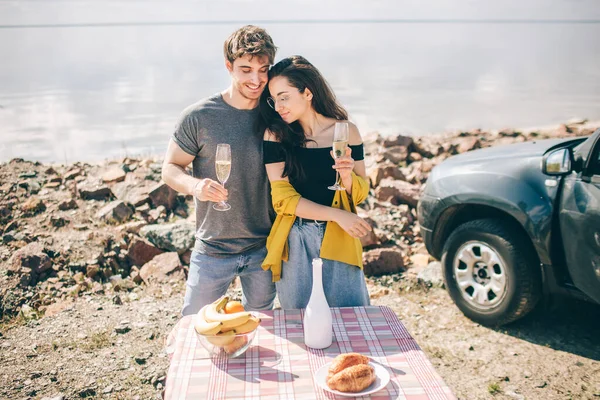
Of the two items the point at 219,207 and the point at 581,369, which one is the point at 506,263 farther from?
the point at 219,207

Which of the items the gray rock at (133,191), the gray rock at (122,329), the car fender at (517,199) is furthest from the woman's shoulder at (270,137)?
the gray rock at (133,191)

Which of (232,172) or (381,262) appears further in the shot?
(381,262)

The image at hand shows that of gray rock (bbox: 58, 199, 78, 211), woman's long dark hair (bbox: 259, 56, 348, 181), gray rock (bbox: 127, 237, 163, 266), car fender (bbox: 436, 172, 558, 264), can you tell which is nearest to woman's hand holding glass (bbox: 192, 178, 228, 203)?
woman's long dark hair (bbox: 259, 56, 348, 181)

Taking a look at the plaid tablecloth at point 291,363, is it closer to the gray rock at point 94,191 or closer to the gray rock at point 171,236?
the gray rock at point 171,236

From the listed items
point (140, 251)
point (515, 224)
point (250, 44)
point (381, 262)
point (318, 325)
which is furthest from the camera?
point (140, 251)

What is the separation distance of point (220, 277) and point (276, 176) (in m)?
0.75

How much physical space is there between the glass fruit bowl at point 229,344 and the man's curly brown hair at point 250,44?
5.13 feet

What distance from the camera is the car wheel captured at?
13.8 feet

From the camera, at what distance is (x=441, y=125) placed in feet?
45.6

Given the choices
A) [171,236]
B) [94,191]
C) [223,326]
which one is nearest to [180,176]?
[223,326]

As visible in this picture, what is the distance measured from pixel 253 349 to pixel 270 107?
4.72 ft

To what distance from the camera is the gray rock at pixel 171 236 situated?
19.1 ft

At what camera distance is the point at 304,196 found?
10.6 ft

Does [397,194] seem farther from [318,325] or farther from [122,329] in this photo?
[318,325]
